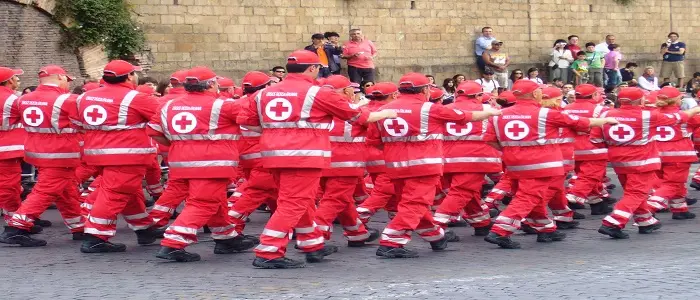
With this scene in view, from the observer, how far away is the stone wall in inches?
1011

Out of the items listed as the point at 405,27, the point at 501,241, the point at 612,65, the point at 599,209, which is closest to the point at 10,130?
the point at 501,241

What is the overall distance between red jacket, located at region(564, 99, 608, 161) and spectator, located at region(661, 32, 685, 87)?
17.0 m

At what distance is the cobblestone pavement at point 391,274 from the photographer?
9938 millimetres

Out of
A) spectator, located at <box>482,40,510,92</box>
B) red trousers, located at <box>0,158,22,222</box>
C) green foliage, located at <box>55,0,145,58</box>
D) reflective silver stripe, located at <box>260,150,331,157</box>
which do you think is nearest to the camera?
reflective silver stripe, located at <box>260,150,331,157</box>

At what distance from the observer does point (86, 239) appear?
1255 cm

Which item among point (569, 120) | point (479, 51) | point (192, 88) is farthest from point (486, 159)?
point (479, 51)

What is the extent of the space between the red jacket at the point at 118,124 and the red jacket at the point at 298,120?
1.54 meters

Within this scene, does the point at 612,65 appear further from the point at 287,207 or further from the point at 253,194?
the point at 287,207

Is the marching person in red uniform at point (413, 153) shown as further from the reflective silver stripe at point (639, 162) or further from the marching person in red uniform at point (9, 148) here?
the marching person in red uniform at point (9, 148)

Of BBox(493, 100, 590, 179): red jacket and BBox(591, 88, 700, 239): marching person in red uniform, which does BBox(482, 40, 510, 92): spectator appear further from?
BBox(493, 100, 590, 179): red jacket

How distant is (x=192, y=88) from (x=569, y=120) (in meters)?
3.62

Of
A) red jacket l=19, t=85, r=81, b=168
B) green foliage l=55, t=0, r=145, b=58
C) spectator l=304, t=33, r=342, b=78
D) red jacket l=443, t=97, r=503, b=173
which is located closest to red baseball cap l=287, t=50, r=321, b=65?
red jacket l=443, t=97, r=503, b=173

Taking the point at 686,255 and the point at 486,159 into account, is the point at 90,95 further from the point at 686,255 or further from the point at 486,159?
the point at 686,255

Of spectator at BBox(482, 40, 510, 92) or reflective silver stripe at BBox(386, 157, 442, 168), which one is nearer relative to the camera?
reflective silver stripe at BBox(386, 157, 442, 168)
